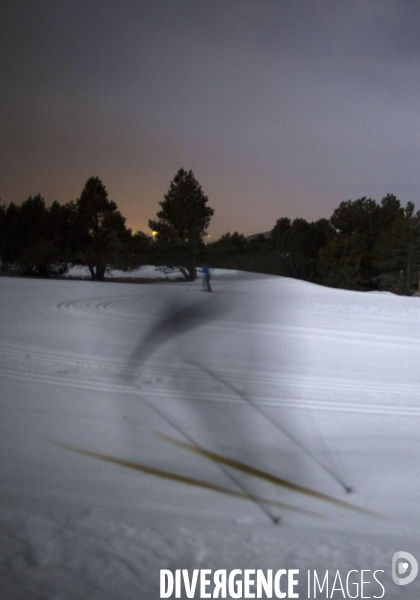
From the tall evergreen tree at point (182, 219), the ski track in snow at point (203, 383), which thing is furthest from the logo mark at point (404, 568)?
the tall evergreen tree at point (182, 219)

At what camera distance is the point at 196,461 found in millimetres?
3717

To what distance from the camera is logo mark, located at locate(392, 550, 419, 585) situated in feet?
8.47

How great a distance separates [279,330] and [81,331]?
369 centimetres

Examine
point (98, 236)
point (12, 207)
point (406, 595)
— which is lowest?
point (406, 595)

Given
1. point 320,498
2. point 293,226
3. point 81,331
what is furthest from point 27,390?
point 293,226

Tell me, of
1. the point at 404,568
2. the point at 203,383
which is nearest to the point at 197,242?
the point at 203,383

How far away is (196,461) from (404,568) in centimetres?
153

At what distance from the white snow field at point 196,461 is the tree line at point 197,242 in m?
2.69

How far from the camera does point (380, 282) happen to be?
33.1 meters

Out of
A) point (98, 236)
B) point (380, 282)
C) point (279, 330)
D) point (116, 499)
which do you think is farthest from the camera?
point (380, 282)

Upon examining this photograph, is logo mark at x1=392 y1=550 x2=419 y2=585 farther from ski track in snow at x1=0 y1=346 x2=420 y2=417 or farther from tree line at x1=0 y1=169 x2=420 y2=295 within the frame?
tree line at x1=0 y1=169 x2=420 y2=295

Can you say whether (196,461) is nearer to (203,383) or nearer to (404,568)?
(404,568)

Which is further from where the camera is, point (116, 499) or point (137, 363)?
point (137, 363)

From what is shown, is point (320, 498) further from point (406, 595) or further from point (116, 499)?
point (116, 499)
